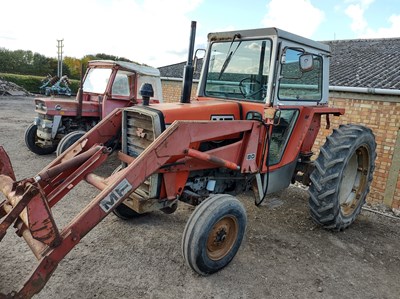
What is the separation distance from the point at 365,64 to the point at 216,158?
797 centimetres

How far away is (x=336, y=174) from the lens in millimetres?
3947

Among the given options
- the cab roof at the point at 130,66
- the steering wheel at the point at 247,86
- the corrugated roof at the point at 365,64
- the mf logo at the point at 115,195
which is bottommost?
the mf logo at the point at 115,195

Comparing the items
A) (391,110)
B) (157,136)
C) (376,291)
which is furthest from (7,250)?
A: (391,110)

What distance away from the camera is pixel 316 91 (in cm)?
461

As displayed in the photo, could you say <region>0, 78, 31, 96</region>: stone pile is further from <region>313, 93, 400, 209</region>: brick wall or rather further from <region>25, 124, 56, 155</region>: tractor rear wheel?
<region>313, 93, 400, 209</region>: brick wall

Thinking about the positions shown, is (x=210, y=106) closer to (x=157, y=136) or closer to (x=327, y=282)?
(x=157, y=136)

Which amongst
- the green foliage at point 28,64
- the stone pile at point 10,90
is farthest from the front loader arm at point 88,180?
the green foliage at point 28,64

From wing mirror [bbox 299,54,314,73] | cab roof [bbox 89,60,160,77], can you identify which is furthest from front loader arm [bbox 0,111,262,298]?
cab roof [bbox 89,60,160,77]

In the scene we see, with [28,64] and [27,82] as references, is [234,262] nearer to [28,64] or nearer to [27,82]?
[27,82]

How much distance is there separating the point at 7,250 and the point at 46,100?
4.50 meters

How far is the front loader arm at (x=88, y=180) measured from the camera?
236 centimetres

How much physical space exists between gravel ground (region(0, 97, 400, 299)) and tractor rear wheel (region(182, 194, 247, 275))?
0.16 metres

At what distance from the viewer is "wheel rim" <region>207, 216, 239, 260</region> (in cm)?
319

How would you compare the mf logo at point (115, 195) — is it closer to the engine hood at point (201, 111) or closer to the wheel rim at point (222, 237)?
the engine hood at point (201, 111)
